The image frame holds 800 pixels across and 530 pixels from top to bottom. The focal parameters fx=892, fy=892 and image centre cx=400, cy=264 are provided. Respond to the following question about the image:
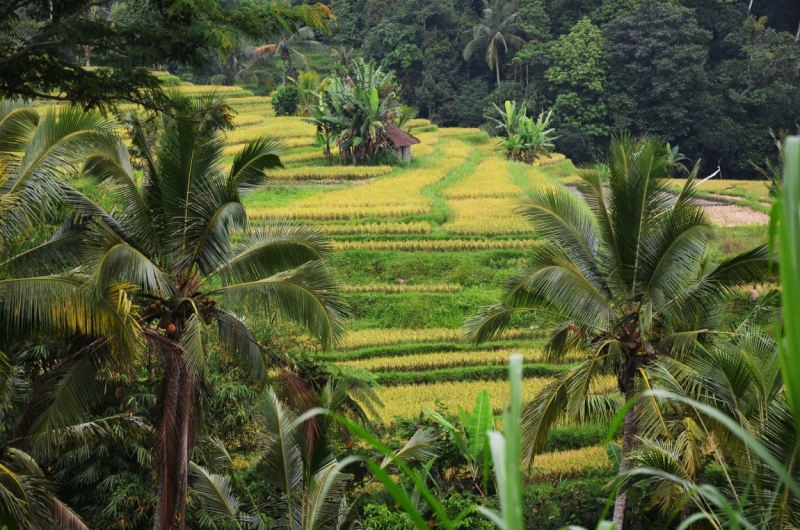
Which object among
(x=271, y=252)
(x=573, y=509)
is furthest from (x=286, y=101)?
(x=271, y=252)

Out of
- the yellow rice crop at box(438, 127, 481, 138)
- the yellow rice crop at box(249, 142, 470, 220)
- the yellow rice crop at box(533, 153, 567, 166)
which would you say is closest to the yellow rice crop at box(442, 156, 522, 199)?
the yellow rice crop at box(249, 142, 470, 220)

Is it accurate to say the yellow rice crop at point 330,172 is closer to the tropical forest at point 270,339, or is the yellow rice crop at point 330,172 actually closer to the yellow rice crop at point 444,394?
the tropical forest at point 270,339

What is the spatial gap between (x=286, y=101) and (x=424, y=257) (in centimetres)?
1863

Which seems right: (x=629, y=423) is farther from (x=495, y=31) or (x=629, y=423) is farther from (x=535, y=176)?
(x=495, y=31)

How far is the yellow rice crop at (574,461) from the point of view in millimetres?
12477

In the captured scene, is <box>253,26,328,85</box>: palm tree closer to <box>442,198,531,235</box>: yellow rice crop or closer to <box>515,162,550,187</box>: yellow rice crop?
<box>515,162,550,187</box>: yellow rice crop

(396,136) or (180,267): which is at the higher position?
(180,267)

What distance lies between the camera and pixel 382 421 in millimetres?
13375

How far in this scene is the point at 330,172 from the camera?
27.1 m

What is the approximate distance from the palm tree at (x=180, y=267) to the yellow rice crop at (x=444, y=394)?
635 centimetres

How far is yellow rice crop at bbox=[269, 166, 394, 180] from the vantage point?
88.0 feet

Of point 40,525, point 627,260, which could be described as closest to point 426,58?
point 627,260

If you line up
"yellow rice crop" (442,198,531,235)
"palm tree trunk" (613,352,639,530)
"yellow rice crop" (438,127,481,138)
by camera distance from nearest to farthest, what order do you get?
"palm tree trunk" (613,352,639,530)
"yellow rice crop" (442,198,531,235)
"yellow rice crop" (438,127,481,138)

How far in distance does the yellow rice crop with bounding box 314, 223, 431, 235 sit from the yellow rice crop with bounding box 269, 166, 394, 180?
5.23 metres
